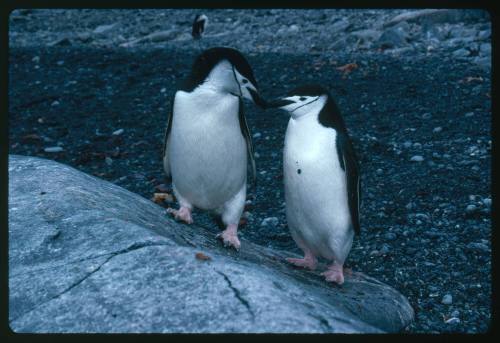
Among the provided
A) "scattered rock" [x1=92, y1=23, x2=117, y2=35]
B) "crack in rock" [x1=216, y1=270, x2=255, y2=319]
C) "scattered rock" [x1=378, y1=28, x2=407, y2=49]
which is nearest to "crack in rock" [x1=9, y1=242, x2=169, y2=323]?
"crack in rock" [x1=216, y1=270, x2=255, y2=319]

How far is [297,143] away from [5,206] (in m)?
0.96

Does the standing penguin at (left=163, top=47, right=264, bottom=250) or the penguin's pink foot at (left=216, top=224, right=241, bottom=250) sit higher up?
the standing penguin at (left=163, top=47, right=264, bottom=250)

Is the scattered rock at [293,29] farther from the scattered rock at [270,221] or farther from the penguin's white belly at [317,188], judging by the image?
the penguin's white belly at [317,188]

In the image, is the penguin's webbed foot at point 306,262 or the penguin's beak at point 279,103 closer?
the penguin's beak at point 279,103

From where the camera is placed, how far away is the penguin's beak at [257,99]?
2.16 metres

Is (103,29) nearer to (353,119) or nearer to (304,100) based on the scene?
(353,119)

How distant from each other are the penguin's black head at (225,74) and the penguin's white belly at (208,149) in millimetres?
55

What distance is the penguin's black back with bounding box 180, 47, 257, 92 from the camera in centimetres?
223

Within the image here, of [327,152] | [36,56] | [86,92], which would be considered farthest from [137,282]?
[36,56]

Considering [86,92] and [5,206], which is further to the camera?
[86,92]

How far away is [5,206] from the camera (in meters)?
1.78

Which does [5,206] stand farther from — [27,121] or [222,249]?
[27,121]

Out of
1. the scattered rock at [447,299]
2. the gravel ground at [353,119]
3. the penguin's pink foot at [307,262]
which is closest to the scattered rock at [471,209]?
the gravel ground at [353,119]

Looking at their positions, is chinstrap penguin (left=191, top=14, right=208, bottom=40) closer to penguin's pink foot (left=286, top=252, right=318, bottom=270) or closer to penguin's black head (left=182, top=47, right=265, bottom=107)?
penguin's black head (left=182, top=47, right=265, bottom=107)
